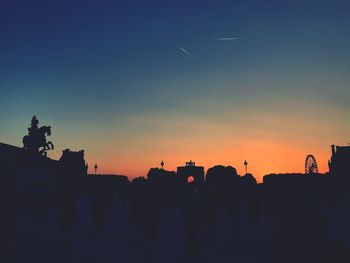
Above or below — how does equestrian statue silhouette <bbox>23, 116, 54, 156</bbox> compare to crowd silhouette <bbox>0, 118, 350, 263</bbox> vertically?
above

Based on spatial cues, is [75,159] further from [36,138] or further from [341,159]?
[341,159]

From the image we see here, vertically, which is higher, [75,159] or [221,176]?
[75,159]

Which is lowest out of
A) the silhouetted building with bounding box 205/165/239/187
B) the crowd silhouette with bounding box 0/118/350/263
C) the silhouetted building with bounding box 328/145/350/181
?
the crowd silhouette with bounding box 0/118/350/263

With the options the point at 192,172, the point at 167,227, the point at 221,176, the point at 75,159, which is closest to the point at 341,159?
the point at 192,172

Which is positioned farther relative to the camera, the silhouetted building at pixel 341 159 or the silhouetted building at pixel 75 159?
the silhouetted building at pixel 341 159

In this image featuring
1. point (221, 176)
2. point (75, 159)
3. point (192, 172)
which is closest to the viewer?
point (221, 176)

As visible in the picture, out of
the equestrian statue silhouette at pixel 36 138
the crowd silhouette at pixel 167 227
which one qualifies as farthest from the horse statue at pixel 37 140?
the crowd silhouette at pixel 167 227

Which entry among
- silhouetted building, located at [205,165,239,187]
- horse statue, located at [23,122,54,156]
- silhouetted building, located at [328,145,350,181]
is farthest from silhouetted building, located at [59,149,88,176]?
silhouetted building, located at [328,145,350,181]

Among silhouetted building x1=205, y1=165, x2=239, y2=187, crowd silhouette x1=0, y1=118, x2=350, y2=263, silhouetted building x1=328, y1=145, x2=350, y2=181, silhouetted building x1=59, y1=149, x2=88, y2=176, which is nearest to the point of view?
crowd silhouette x1=0, y1=118, x2=350, y2=263

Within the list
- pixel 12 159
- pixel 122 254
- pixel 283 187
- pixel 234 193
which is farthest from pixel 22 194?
pixel 283 187

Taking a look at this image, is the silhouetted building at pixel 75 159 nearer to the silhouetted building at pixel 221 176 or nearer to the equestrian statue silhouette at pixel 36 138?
the equestrian statue silhouette at pixel 36 138

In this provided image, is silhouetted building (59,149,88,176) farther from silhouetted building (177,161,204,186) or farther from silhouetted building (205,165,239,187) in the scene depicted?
silhouetted building (205,165,239,187)

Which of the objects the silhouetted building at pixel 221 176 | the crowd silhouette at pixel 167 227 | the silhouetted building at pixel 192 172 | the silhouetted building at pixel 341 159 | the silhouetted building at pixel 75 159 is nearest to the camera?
the crowd silhouette at pixel 167 227

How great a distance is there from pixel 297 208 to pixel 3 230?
9.98 meters
